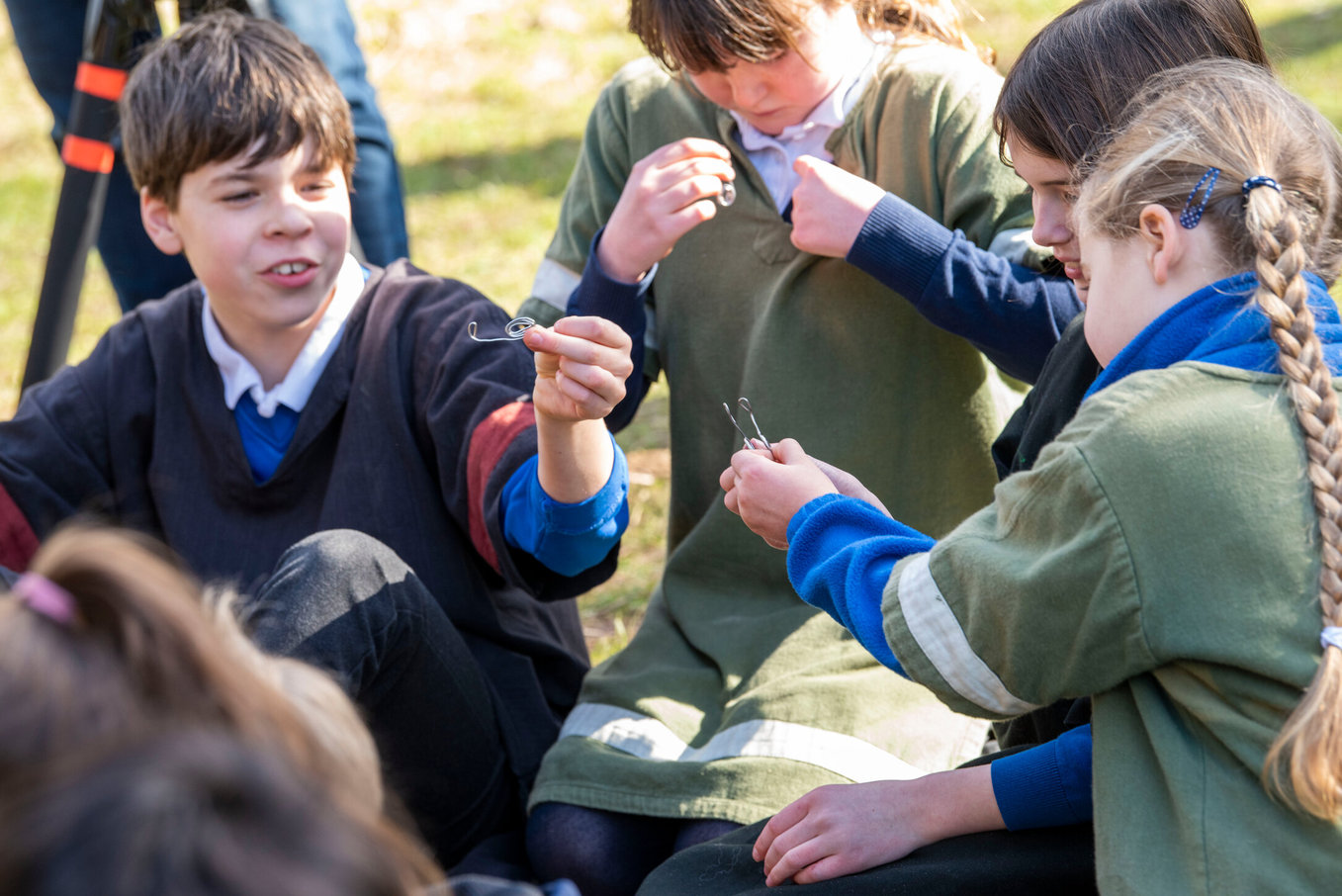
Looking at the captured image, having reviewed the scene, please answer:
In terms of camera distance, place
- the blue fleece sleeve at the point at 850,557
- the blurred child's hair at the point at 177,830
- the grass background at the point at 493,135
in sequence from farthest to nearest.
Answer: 1. the grass background at the point at 493,135
2. the blue fleece sleeve at the point at 850,557
3. the blurred child's hair at the point at 177,830

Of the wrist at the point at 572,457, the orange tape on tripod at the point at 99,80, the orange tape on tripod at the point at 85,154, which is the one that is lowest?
the wrist at the point at 572,457

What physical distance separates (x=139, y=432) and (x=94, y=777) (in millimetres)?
1445

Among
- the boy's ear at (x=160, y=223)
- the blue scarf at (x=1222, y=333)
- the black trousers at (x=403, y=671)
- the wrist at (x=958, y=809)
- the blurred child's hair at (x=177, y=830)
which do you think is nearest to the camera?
the blurred child's hair at (x=177, y=830)

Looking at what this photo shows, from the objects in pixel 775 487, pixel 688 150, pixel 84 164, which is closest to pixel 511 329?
pixel 688 150

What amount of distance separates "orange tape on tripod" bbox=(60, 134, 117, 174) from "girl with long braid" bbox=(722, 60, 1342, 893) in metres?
1.90

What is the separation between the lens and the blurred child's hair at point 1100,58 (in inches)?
58.6

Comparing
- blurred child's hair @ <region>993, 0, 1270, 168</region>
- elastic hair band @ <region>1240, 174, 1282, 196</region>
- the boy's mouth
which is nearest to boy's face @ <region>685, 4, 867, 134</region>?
blurred child's hair @ <region>993, 0, 1270, 168</region>

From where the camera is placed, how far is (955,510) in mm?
1933

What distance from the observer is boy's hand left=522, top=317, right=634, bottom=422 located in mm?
1565

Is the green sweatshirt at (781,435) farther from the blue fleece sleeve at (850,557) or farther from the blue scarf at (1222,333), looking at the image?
the blue scarf at (1222,333)

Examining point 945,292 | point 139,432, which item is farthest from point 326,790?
point 139,432

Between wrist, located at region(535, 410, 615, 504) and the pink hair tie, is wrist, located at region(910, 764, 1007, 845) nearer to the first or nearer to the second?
wrist, located at region(535, 410, 615, 504)

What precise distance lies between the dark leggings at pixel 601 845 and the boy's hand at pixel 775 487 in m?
0.42

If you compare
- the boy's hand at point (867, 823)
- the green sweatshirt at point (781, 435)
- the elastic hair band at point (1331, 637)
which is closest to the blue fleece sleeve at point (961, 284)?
the green sweatshirt at point (781, 435)
